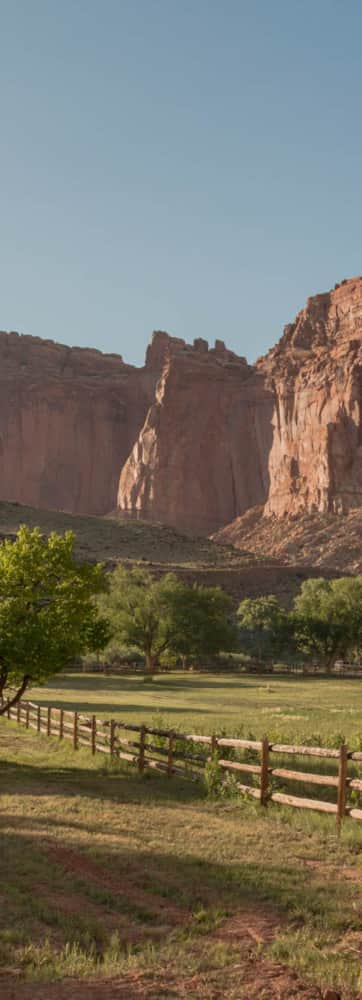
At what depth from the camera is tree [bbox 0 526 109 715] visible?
22.7m

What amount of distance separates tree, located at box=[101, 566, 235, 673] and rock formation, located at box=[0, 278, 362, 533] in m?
59.5

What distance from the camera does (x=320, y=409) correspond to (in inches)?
5418

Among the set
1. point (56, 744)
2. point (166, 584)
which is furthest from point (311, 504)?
point (56, 744)

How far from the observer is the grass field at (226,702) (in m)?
29.1

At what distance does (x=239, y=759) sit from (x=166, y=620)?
4850 cm

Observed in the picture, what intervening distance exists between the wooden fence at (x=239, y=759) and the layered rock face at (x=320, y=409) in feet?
345

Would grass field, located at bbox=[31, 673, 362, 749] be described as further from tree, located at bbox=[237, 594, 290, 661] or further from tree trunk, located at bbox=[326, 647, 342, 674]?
tree, located at bbox=[237, 594, 290, 661]

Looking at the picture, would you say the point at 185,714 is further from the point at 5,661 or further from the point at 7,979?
the point at 7,979

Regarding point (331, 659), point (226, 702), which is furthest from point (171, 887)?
point (331, 659)

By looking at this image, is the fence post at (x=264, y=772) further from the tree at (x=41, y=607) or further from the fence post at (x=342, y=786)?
the tree at (x=41, y=607)

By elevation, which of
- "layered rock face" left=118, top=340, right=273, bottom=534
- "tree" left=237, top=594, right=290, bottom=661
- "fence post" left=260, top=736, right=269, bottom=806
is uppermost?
"layered rock face" left=118, top=340, right=273, bottom=534

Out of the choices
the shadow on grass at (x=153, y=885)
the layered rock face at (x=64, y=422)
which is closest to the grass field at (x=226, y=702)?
the shadow on grass at (x=153, y=885)

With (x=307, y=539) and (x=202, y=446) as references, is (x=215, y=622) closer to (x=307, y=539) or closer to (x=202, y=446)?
(x=307, y=539)

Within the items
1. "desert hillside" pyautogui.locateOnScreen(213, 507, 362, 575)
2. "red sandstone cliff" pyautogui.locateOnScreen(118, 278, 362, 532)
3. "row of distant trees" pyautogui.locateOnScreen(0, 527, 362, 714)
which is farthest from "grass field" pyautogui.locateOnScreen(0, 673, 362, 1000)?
"red sandstone cliff" pyautogui.locateOnScreen(118, 278, 362, 532)
